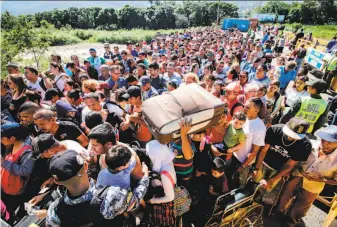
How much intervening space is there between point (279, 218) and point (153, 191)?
2.53 metres

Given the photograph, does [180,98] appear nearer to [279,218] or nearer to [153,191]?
[153,191]

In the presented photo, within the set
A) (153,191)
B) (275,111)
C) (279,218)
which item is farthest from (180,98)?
(275,111)

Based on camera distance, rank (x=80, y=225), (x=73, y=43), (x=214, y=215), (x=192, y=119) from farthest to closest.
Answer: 1. (x=73, y=43)
2. (x=214, y=215)
3. (x=192, y=119)
4. (x=80, y=225)

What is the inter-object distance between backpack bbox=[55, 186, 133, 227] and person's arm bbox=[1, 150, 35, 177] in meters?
1.06

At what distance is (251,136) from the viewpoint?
3.29 meters

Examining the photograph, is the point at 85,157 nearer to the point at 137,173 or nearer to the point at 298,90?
the point at 137,173

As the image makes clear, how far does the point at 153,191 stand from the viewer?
2.46m

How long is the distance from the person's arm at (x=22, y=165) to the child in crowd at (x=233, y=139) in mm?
2576

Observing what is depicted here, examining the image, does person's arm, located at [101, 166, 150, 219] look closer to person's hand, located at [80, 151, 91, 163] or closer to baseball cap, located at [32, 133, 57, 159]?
person's hand, located at [80, 151, 91, 163]

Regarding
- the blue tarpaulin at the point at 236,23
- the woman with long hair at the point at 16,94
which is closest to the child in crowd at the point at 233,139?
the woman with long hair at the point at 16,94

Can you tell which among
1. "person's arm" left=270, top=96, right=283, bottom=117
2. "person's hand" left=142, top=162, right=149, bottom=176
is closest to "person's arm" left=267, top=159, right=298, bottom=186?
"person's hand" left=142, top=162, right=149, bottom=176

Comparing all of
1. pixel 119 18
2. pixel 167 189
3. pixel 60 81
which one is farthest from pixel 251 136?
pixel 119 18

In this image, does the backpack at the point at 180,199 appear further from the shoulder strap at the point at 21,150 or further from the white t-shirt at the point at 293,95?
the white t-shirt at the point at 293,95

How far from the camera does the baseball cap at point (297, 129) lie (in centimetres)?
288
